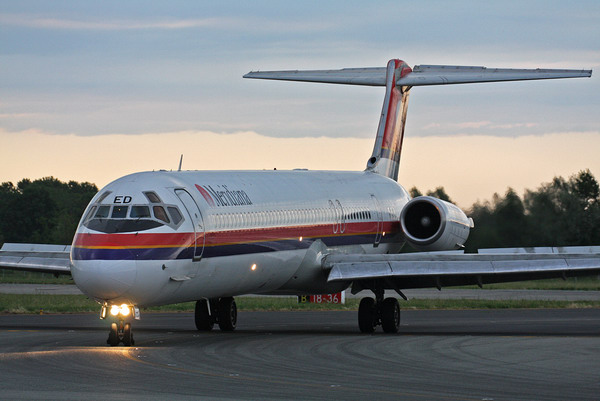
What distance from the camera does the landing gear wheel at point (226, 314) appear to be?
26.6m

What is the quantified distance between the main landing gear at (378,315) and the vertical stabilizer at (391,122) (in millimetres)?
9344

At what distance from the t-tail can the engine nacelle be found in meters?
4.21

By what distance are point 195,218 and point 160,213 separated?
0.90m

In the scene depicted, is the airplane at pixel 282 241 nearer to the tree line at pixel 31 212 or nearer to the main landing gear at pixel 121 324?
the main landing gear at pixel 121 324

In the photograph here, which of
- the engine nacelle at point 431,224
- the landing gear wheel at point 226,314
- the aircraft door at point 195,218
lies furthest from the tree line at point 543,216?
the aircraft door at point 195,218

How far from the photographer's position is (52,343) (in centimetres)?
2167

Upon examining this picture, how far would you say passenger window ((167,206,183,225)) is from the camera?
2123cm

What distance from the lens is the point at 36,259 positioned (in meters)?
25.9

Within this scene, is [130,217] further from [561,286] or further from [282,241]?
[561,286]

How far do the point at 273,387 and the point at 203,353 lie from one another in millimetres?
4911

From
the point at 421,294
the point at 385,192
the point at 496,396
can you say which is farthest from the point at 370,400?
the point at 421,294

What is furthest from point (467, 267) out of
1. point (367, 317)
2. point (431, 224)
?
point (431, 224)

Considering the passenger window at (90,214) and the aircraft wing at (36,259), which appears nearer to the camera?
the passenger window at (90,214)

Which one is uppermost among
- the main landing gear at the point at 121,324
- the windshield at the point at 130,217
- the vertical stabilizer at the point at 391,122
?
the vertical stabilizer at the point at 391,122
